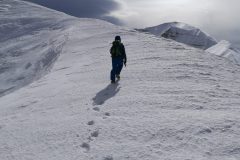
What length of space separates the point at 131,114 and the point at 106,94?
9.25 ft

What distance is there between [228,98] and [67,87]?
6.19 metres

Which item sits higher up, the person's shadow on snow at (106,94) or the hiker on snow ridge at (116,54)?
the hiker on snow ridge at (116,54)

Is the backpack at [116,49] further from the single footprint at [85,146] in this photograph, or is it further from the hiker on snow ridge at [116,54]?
the single footprint at [85,146]

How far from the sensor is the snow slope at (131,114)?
8.55m

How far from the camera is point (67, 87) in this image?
1564 cm

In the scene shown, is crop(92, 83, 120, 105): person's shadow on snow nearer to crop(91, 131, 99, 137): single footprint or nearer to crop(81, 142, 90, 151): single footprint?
crop(91, 131, 99, 137): single footprint

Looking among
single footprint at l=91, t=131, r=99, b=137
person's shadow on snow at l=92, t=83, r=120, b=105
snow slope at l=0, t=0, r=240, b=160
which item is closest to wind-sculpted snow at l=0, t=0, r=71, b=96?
snow slope at l=0, t=0, r=240, b=160

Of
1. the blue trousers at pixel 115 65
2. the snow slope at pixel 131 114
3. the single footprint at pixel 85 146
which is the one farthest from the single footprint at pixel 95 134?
the blue trousers at pixel 115 65

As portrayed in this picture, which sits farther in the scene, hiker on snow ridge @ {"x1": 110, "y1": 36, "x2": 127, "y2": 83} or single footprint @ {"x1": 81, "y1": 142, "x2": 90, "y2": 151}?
hiker on snow ridge @ {"x1": 110, "y1": 36, "x2": 127, "y2": 83}

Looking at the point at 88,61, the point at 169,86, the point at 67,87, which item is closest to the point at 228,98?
the point at 169,86

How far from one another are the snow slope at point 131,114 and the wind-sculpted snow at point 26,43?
843 centimetres

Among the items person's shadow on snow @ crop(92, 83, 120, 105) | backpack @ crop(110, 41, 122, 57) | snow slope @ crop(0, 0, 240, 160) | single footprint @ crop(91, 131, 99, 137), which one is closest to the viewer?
snow slope @ crop(0, 0, 240, 160)

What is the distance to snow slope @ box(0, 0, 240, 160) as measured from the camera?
28.1 feet

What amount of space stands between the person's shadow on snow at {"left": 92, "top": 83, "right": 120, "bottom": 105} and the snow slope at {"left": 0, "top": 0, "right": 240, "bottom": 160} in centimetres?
3
